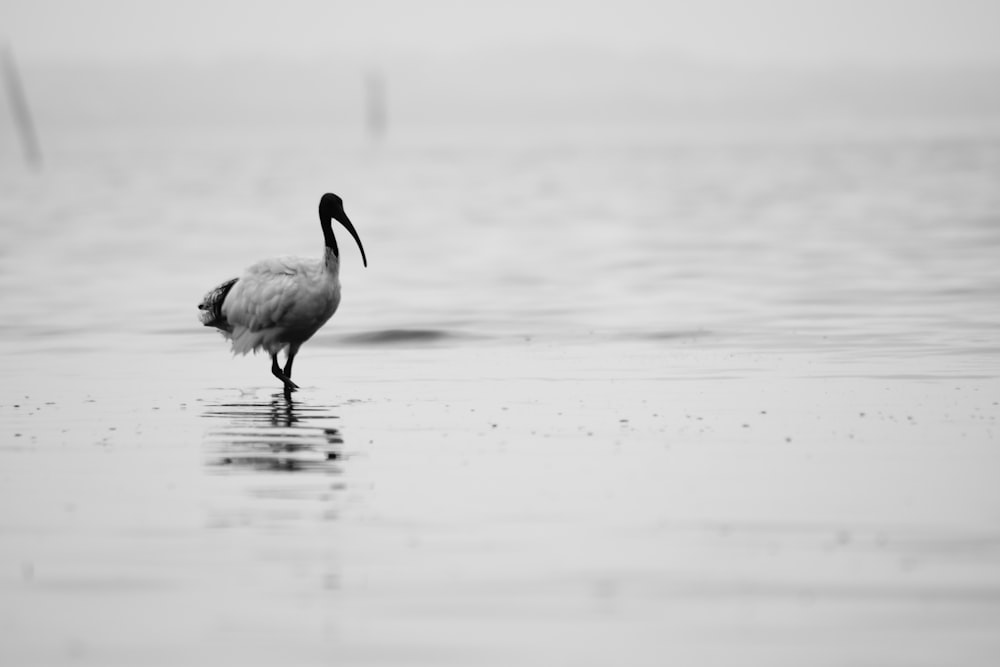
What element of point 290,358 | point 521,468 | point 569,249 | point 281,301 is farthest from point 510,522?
point 569,249

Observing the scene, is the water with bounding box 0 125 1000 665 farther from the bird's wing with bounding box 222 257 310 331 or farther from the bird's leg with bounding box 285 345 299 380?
the bird's wing with bounding box 222 257 310 331

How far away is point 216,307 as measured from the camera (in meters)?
13.6

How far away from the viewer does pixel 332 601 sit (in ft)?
23.2

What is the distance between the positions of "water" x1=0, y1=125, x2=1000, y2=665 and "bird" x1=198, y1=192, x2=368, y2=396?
532mm

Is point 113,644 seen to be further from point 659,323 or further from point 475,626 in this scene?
point 659,323

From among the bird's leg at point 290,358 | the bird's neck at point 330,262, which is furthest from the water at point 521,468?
the bird's neck at point 330,262

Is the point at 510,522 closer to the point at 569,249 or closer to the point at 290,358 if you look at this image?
the point at 290,358

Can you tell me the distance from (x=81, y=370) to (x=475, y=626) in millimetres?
9067

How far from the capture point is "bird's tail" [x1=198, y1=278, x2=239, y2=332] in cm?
1359

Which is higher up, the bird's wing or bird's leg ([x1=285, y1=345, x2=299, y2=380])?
the bird's wing

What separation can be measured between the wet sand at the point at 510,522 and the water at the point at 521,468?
0.08 ft

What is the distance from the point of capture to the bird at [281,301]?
1303cm

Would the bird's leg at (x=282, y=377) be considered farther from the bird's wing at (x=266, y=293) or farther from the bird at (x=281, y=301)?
the bird's wing at (x=266, y=293)

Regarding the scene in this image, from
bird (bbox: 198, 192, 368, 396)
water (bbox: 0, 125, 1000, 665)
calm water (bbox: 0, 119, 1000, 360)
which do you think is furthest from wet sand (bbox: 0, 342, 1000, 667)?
calm water (bbox: 0, 119, 1000, 360)
